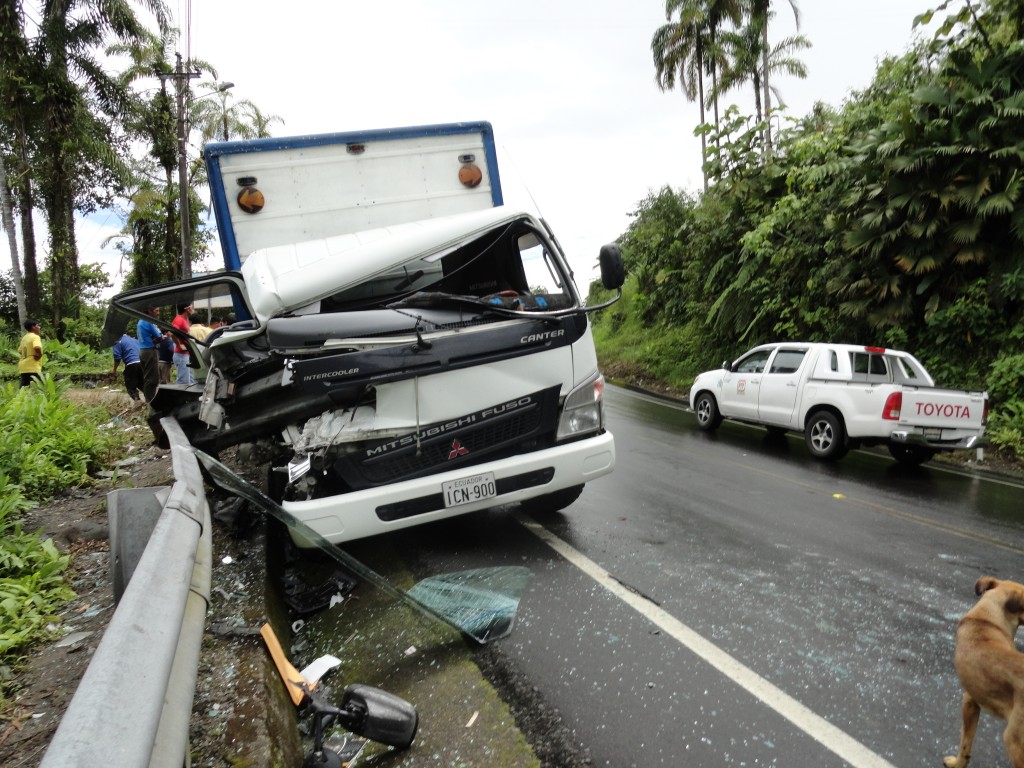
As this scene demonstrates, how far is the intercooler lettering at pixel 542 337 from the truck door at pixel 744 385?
682 cm

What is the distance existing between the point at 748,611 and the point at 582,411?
165 centimetres

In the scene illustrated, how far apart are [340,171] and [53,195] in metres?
22.0

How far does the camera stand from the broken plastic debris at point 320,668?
3266 mm

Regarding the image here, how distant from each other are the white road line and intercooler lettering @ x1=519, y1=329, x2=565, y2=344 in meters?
1.48

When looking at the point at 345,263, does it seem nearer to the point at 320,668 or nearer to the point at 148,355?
the point at 320,668

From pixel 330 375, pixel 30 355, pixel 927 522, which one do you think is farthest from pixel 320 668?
pixel 30 355

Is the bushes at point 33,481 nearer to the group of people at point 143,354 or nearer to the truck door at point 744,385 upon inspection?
the group of people at point 143,354

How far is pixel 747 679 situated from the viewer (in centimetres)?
309

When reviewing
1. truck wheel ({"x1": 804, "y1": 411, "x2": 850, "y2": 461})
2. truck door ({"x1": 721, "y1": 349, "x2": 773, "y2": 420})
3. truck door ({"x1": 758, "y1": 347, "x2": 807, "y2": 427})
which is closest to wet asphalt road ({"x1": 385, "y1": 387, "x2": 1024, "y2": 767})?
truck wheel ({"x1": 804, "y1": 411, "x2": 850, "y2": 461})

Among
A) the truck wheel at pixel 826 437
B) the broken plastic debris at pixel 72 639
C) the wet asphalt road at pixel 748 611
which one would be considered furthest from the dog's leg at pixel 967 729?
the truck wheel at pixel 826 437

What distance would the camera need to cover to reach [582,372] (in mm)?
4770

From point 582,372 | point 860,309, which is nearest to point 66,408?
point 582,372

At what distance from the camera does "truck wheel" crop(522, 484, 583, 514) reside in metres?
5.39

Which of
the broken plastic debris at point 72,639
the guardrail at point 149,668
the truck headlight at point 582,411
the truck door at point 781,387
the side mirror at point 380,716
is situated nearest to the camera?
the guardrail at point 149,668
